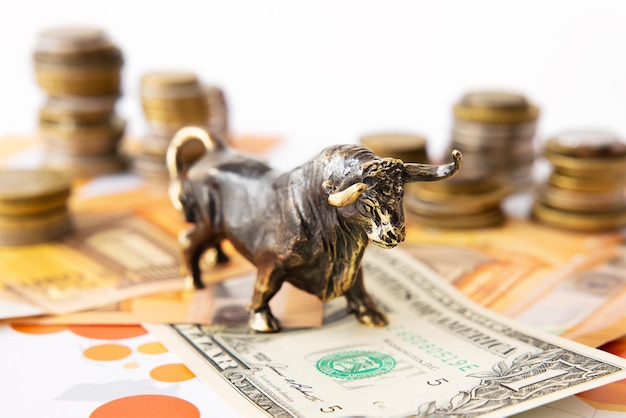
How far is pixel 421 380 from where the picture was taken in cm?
119

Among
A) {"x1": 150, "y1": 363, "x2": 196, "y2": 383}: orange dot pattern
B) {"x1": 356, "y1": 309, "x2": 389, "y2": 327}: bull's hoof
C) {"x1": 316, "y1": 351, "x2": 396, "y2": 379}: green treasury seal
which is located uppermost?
{"x1": 356, "y1": 309, "x2": 389, "y2": 327}: bull's hoof

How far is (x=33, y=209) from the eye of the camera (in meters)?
1.75

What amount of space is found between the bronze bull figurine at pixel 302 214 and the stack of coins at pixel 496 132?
744 millimetres

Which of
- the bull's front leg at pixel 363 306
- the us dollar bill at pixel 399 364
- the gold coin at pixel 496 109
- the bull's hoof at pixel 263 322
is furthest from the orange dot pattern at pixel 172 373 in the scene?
the gold coin at pixel 496 109

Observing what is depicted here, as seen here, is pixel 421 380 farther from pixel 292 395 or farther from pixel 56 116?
pixel 56 116

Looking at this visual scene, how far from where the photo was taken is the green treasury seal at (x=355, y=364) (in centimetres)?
122

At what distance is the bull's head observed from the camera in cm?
115

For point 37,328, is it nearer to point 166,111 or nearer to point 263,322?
point 263,322

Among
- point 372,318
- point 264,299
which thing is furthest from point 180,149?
point 372,318

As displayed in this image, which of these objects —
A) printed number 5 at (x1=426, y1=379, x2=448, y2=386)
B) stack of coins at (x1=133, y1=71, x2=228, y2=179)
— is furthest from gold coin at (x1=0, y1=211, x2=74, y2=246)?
printed number 5 at (x1=426, y1=379, x2=448, y2=386)

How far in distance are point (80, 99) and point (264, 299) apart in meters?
1.05

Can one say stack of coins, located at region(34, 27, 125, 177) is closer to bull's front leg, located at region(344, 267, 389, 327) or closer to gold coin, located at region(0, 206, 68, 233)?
gold coin, located at region(0, 206, 68, 233)

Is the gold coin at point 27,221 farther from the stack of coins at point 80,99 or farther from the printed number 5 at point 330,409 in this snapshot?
the printed number 5 at point 330,409

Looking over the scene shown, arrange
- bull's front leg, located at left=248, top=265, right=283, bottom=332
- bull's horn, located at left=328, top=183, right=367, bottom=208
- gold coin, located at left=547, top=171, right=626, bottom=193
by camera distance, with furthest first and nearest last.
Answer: gold coin, located at left=547, top=171, right=626, bottom=193, bull's front leg, located at left=248, top=265, right=283, bottom=332, bull's horn, located at left=328, top=183, right=367, bottom=208
